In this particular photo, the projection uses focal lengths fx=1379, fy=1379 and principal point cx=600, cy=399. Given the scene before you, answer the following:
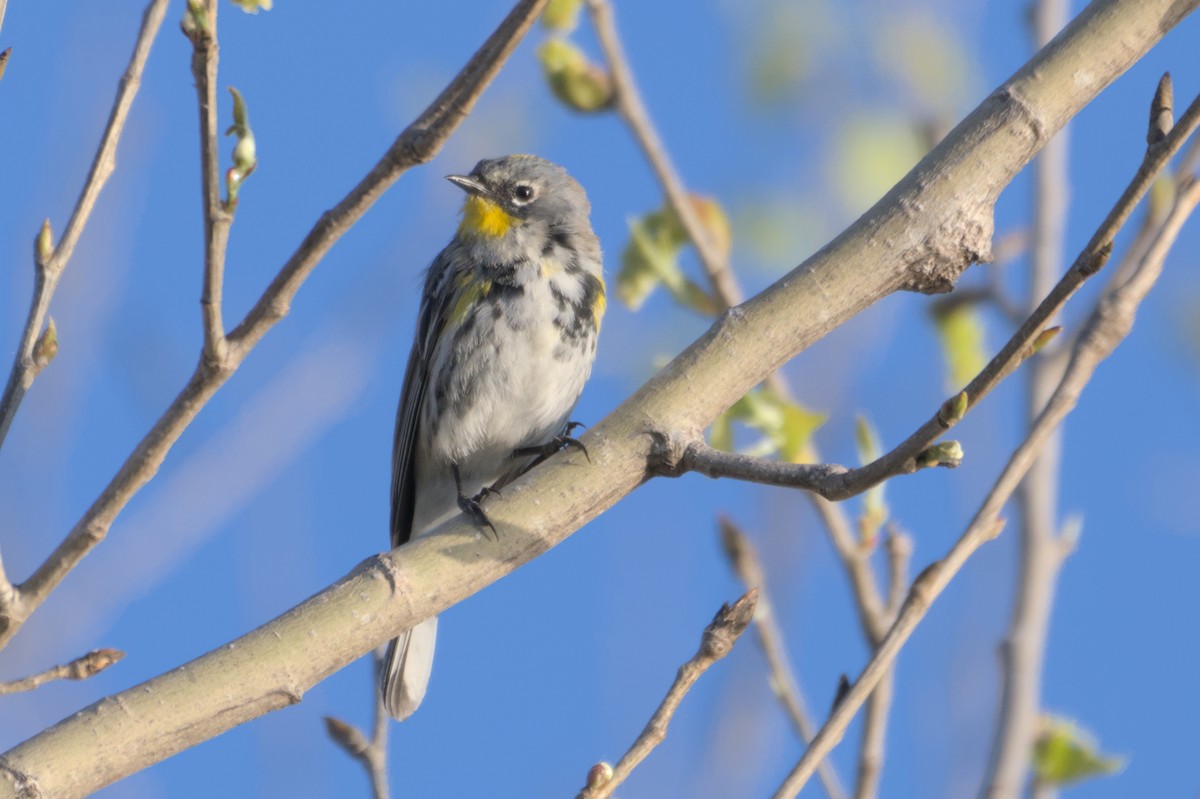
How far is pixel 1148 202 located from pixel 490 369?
8.22ft

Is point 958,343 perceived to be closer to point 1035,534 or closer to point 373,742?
point 1035,534

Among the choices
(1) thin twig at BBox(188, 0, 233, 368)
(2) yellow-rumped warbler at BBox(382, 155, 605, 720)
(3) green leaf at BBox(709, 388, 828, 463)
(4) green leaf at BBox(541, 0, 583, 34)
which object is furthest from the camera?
(2) yellow-rumped warbler at BBox(382, 155, 605, 720)

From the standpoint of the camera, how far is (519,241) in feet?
18.6

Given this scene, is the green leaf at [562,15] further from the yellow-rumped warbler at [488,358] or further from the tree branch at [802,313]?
the tree branch at [802,313]

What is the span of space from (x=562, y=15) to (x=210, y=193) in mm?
2132

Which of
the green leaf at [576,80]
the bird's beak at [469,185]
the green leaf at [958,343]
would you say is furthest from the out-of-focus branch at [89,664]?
the bird's beak at [469,185]

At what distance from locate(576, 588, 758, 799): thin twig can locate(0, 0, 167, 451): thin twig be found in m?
1.24

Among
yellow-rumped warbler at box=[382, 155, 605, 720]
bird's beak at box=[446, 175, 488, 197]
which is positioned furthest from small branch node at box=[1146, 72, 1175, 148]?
bird's beak at box=[446, 175, 488, 197]

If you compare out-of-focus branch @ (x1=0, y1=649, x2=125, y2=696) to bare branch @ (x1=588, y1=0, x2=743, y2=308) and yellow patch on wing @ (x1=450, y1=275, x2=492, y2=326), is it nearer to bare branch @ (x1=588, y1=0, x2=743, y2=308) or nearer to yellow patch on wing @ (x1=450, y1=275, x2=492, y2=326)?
bare branch @ (x1=588, y1=0, x2=743, y2=308)

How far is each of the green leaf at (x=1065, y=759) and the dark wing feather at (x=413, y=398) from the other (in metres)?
2.97

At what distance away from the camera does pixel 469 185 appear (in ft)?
19.3

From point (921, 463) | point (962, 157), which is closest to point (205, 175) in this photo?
point (921, 463)

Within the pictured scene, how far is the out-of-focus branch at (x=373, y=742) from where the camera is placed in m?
2.98

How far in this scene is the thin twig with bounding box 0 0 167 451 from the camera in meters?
2.52
